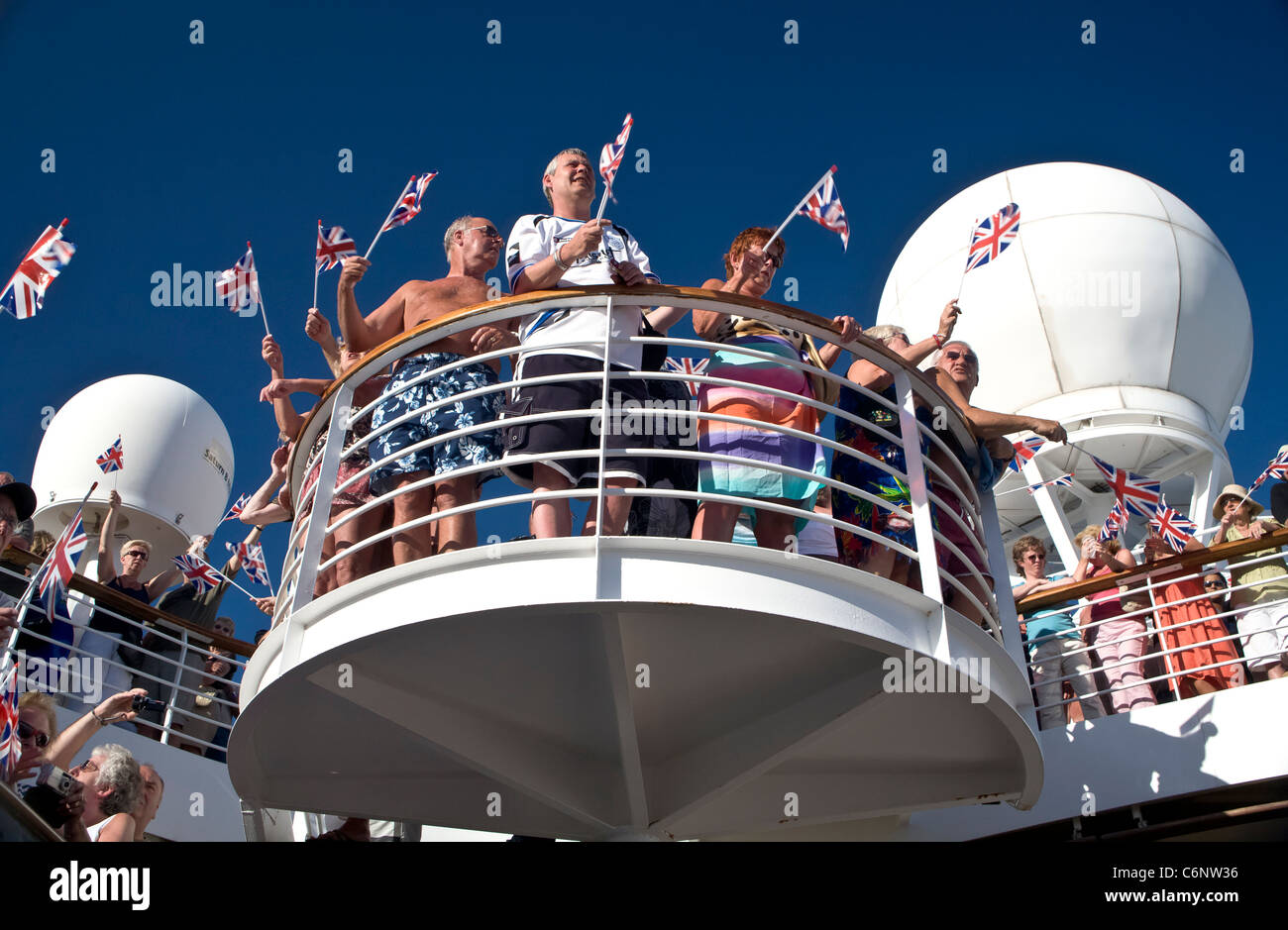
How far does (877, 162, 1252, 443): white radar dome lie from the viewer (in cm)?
1407

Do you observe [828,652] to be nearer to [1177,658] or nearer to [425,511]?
[425,511]

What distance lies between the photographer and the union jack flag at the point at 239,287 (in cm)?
693

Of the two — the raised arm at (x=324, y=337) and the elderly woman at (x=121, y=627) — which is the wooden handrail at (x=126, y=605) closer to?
the elderly woman at (x=121, y=627)

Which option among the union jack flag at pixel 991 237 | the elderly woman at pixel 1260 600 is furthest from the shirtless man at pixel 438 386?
the elderly woman at pixel 1260 600

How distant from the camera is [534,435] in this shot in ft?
16.9

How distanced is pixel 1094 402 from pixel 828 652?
32.6 feet

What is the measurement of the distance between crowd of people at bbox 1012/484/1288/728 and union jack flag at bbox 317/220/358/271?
161 inches

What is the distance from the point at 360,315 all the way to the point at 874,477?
269cm

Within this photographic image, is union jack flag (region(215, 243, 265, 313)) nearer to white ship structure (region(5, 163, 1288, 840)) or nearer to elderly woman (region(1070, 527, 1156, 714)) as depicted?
white ship structure (region(5, 163, 1288, 840))

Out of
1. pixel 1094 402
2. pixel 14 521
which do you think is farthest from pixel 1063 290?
pixel 14 521

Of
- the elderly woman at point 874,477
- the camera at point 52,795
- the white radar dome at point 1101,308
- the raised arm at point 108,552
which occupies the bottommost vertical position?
the camera at point 52,795

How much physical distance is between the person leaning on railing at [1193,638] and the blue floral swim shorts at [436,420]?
385cm

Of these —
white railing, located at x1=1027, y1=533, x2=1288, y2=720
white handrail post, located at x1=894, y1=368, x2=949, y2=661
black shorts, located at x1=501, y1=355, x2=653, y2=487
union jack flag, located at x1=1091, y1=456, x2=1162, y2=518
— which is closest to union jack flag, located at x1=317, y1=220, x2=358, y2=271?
black shorts, located at x1=501, y1=355, x2=653, y2=487

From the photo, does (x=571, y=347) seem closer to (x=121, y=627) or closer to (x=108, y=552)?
(x=121, y=627)
